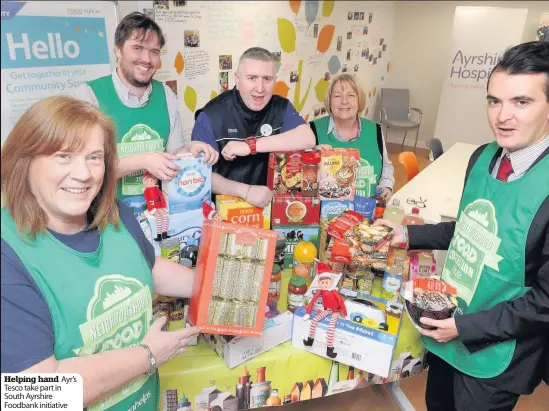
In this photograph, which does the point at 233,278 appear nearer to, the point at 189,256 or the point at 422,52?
the point at 189,256

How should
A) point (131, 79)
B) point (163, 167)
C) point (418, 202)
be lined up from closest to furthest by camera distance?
1. point (163, 167)
2. point (131, 79)
3. point (418, 202)

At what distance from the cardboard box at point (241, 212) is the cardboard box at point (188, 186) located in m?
0.08

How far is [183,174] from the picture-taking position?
64.2 inches

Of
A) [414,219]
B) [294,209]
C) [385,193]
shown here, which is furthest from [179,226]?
[385,193]

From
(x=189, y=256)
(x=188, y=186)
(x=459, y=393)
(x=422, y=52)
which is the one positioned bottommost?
(x=459, y=393)

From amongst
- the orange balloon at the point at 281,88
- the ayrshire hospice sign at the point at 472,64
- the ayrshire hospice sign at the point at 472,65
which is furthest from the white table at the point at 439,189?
the ayrshire hospice sign at the point at 472,65

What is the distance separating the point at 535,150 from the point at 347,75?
143 centimetres

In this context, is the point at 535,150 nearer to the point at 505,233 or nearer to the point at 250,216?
the point at 505,233

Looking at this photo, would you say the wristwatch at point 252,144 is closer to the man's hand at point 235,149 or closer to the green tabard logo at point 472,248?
the man's hand at point 235,149

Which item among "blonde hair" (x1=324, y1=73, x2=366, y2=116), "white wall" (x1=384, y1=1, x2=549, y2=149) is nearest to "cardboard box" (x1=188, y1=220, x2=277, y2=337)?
"blonde hair" (x1=324, y1=73, x2=366, y2=116)

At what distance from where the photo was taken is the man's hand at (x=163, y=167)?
1591mm

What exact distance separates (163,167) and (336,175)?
72 centimetres

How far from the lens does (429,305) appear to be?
140 cm

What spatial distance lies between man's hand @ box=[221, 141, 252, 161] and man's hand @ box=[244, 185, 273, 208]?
0.85ft
